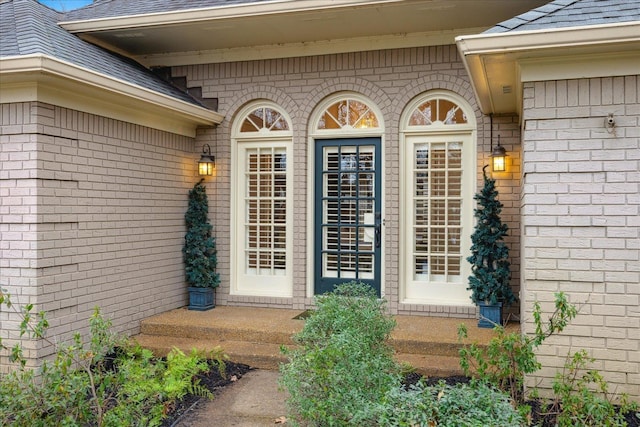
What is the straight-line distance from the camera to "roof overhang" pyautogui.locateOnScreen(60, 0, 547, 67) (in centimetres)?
525

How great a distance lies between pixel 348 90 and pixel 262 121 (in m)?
1.11

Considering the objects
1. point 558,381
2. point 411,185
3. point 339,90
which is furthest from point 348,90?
point 558,381

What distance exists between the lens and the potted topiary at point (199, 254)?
248 inches

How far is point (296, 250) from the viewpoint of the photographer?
20.7 feet

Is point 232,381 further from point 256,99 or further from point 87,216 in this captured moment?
point 256,99

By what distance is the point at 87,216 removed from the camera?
5.05 metres

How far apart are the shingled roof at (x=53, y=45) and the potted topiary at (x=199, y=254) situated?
4.19ft

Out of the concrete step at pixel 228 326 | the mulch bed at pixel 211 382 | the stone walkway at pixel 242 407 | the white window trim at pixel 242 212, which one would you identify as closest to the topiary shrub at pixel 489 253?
the concrete step at pixel 228 326

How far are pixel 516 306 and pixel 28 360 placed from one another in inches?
183

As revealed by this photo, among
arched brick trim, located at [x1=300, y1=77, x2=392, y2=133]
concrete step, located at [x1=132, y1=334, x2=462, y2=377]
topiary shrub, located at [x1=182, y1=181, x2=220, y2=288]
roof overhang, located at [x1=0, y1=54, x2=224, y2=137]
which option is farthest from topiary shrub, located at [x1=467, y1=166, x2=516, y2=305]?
roof overhang, located at [x1=0, y1=54, x2=224, y2=137]

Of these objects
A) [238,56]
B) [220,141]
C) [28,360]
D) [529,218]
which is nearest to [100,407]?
[28,360]

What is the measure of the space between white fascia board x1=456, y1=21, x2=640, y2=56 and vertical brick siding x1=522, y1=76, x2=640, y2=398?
337 mm

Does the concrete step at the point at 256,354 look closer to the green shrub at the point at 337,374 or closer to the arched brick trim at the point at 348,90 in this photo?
the green shrub at the point at 337,374

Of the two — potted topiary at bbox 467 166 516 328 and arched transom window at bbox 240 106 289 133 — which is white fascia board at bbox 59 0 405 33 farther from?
potted topiary at bbox 467 166 516 328
